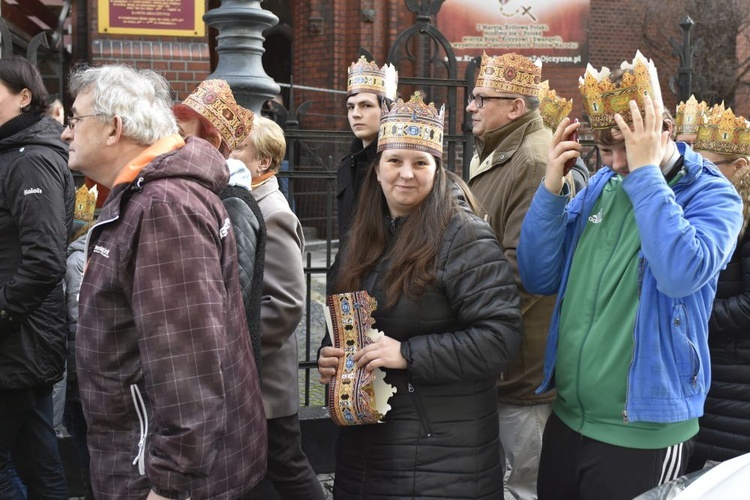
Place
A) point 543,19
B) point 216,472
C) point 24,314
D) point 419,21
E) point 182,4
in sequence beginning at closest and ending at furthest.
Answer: point 216,472 → point 24,314 → point 419,21 → point 182,4 → point 543,19

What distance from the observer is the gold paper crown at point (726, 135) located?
466cm

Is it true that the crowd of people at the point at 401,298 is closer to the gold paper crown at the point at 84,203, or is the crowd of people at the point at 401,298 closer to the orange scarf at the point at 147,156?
the orange scarf at the point at 147,156

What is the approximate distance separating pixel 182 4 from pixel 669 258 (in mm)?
7898

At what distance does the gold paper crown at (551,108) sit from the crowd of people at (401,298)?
62 centimetres

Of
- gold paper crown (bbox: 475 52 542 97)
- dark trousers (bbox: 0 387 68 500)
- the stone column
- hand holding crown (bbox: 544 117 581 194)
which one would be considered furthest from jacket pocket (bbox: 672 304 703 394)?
the stone column

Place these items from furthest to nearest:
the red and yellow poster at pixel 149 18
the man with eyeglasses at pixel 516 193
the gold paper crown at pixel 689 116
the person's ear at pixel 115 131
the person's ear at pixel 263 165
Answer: the red and yellow poster at pixel 149 18, the gold paper crown at pixel 689 116, the person's ear at pixel 263 165, the man with eyeglasses at pixel 516 193, the person's ear at pixel 115 131

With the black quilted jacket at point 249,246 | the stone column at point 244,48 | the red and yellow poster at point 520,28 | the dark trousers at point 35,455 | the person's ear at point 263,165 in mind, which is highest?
the red and yellow poster at point 520,28

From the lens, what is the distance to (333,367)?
294 cm

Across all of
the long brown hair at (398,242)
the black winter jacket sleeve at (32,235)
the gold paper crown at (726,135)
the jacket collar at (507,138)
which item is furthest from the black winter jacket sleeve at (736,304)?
the black winter jacket sleeve at (32,235)

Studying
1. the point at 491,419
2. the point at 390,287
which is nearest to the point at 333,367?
the point at 390,287

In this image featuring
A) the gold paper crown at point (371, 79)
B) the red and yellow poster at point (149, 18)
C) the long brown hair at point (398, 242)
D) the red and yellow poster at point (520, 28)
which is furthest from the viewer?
the red and yellow poster at point (520, 28)

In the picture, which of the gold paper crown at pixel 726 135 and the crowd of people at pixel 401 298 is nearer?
the crowd of people at pixel 401 298

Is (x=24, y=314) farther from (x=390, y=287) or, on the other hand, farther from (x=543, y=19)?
(x=543, y=19)

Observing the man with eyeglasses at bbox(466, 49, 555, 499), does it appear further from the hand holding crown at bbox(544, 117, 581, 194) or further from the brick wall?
the brick wall
